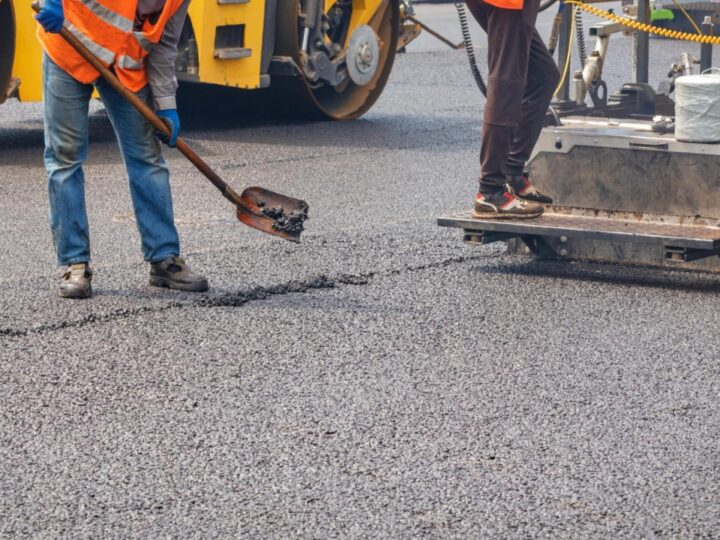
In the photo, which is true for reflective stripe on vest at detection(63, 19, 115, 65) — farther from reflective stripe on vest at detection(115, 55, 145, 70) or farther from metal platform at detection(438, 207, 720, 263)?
metal platform at detection(438, 207, 720, 263)

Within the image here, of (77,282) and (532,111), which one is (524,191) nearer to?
(532,111)

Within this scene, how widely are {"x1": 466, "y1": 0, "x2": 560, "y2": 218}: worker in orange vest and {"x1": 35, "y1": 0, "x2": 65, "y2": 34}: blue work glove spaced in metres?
1.60

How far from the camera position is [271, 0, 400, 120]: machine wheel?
1059 cm

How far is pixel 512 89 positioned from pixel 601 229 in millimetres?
658

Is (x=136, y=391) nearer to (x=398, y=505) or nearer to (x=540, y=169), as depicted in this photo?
(x=398, y=505)

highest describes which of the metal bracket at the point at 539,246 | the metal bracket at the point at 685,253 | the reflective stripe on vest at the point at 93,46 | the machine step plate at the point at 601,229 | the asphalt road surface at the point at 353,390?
the reflective stripe on vest at the point at 93,46

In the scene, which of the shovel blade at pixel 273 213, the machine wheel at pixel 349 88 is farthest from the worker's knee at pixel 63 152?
the machine wheel at pixel 349 88

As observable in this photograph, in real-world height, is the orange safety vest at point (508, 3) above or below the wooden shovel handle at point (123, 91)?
above

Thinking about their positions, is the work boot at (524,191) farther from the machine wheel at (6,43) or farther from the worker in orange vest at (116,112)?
the machine wheel at (6,43)

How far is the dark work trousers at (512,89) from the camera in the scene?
18.9 ft

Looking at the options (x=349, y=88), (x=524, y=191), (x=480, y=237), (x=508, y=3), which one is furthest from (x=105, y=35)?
(x=349, y=88)

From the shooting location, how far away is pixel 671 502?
3.51m

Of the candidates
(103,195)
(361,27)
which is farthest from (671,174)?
(361,27)

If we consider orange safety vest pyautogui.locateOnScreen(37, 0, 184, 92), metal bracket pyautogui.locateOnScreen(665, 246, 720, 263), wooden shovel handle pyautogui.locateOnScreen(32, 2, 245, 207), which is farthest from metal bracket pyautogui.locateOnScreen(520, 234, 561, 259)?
orange safety vest pyautogui.locateOnScreen(37, 0, 184, 92)
